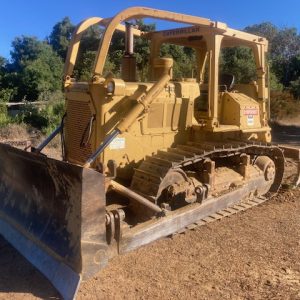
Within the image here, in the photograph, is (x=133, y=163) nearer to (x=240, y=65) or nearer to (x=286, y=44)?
(x=240, y=65)

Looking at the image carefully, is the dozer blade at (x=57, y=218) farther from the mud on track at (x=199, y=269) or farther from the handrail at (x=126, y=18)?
the handrail at (x=126, y=18)

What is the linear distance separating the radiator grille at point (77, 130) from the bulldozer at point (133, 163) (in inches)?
0.5

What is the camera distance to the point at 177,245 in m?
5.11

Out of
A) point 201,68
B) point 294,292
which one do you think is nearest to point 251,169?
point 201,68

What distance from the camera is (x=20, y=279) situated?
431 cm

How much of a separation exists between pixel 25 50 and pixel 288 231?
39.7m

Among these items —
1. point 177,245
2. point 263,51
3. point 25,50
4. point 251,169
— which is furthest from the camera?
point 25,50

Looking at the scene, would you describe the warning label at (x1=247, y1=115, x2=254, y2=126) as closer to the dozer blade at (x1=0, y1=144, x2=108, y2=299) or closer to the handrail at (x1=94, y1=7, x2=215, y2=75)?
the handrail at (x1=94, y1=7, x2=215, y2=75)

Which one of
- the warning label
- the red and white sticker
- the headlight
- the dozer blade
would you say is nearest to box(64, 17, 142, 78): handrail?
the headlight

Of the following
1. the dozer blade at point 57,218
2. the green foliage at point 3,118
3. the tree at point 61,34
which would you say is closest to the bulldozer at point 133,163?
the dozer blade at point 57,218

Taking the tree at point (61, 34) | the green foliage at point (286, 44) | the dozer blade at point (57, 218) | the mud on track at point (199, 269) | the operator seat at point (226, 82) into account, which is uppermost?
the tree at point (61, 34)

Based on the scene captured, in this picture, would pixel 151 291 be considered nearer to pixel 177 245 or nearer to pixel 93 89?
pixel 177 245

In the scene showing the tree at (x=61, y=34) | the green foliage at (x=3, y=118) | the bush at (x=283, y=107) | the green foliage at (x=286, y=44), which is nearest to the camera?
the green foliage at (x=3, y=118)

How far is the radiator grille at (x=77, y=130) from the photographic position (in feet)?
17.7
